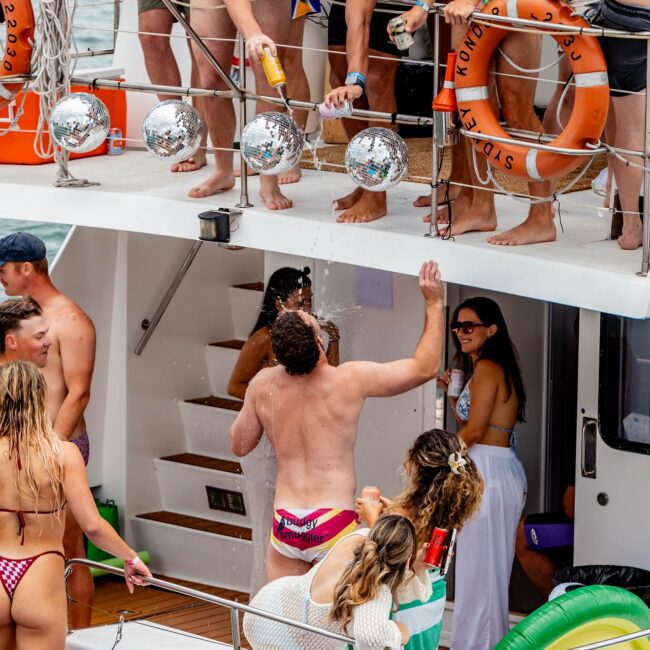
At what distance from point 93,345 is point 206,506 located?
162cm

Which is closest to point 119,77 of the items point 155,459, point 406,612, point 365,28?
point 155,459

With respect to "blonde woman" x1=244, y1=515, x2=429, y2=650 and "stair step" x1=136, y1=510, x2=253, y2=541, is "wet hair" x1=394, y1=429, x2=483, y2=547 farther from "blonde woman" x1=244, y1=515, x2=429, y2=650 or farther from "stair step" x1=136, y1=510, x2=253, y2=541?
"stair step" x1=136, y1=510, x2=253, y2=541

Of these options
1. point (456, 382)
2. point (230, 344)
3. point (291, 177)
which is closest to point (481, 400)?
point (456, 382)

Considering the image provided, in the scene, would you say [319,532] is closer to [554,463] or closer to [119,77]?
[554,463]

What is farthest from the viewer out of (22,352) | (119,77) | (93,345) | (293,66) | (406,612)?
(119,77)

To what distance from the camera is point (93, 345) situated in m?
6.04

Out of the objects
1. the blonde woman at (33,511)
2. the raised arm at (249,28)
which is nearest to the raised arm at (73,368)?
the blonde woman at (33,511)

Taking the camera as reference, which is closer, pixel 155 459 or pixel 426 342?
pixel 426 342

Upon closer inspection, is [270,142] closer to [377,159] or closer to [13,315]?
[377,159]

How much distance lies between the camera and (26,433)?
456 cm

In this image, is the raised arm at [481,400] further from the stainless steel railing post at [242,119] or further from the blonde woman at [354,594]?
the blonde woman at [354,594]

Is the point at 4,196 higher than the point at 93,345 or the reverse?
higher

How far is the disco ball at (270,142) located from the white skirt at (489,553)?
1481 millimetres

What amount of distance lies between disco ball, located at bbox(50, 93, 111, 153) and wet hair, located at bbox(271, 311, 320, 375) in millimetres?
1589
